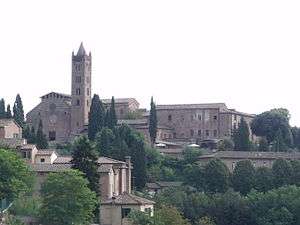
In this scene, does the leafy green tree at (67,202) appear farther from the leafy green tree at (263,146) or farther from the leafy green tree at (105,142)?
the leafy green tree at (263,146)

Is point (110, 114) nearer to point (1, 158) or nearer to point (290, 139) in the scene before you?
point (290, 139)

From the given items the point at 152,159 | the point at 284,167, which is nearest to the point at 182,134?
the point at 152,159

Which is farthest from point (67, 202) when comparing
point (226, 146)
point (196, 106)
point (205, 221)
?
A: point (196, 106)

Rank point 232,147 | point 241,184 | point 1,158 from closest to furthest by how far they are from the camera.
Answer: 1. point 1,158
2. point 241,184
3. point 232,147

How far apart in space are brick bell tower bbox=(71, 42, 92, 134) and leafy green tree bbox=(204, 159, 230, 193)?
3017 centimetres

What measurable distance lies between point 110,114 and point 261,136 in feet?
54.0

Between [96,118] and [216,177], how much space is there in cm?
1739

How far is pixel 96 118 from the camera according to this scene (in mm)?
83688

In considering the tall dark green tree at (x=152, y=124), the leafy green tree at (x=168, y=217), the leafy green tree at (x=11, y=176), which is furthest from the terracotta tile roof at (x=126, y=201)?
the tall dark green tree at (x=152, y=124)

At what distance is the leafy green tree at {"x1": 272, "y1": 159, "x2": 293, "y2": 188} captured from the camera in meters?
68.6

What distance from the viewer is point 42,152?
6350 centimetres

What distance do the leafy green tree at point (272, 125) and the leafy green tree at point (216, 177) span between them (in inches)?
805

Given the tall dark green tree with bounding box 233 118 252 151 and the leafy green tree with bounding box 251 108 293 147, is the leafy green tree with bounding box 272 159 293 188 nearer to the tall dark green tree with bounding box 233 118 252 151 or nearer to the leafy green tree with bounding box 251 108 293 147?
the tall dark green tree with bounding box 233 118 252 151

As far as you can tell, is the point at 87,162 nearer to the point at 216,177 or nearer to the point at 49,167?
the point at 49,167
